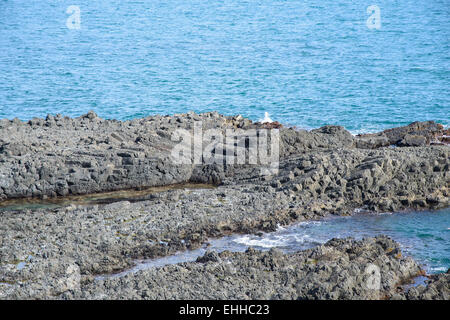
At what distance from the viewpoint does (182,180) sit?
2308 cm

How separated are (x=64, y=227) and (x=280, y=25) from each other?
40.8 meters

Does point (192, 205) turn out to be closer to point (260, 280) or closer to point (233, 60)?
point (260, 280)

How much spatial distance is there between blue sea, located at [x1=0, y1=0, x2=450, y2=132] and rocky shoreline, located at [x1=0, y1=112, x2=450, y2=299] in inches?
363

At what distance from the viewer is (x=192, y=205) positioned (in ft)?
64.8

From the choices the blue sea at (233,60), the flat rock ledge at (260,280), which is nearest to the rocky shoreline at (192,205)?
the flat rock ledge at (260,280)

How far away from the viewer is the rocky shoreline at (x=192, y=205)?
46.8ft

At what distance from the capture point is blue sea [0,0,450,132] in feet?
125

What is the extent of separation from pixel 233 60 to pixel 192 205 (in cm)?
2961
